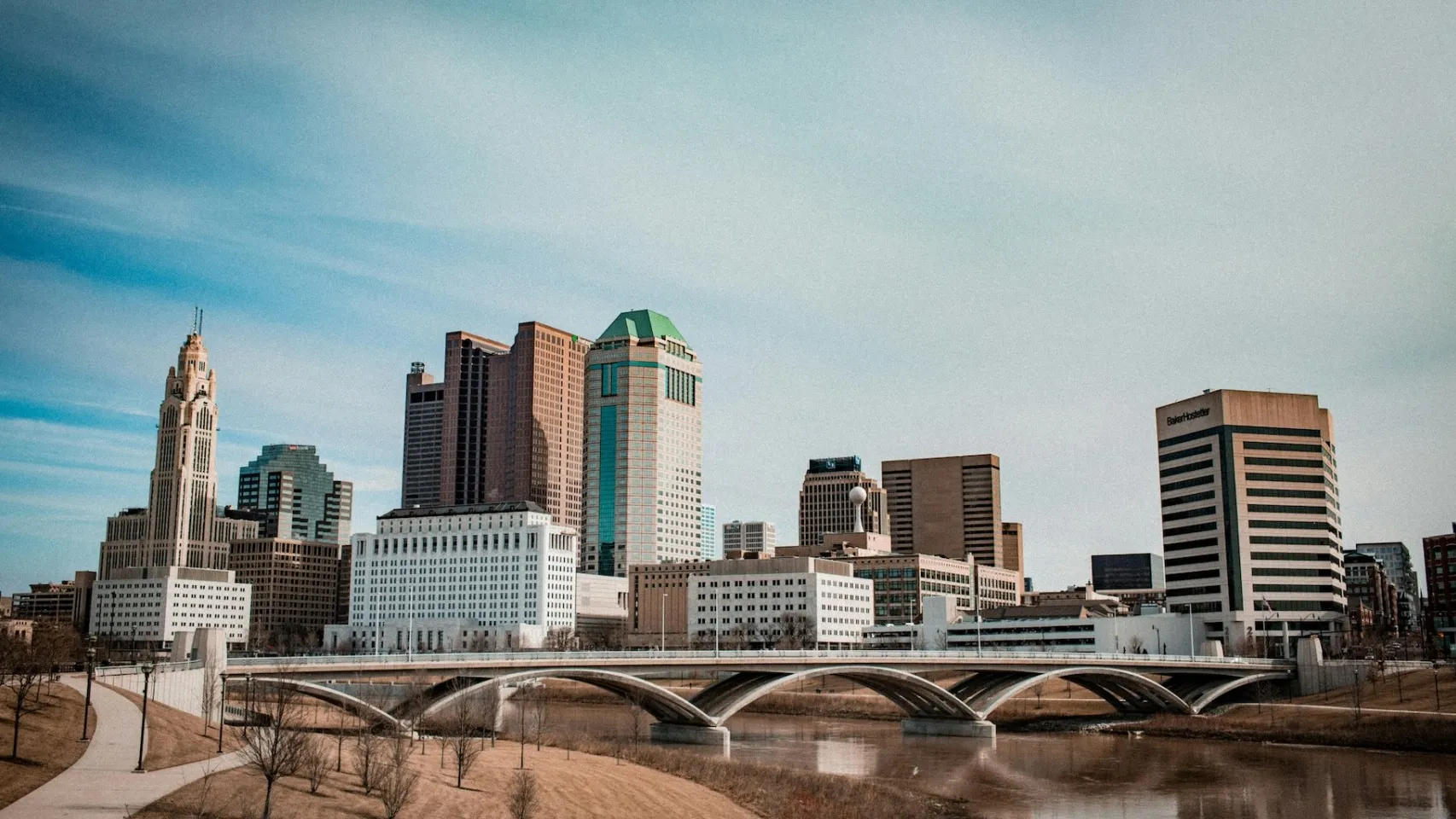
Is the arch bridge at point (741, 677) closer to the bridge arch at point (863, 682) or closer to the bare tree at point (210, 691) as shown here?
the bridge arch at point (863, 682)

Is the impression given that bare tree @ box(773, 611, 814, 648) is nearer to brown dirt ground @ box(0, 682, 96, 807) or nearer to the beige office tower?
the beige office tower

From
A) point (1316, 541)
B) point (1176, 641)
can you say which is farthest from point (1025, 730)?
point (1316, 541)

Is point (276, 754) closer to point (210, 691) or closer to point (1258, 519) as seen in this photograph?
point (210, 691)

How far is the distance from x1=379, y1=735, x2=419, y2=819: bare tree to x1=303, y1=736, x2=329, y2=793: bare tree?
2.14 meters

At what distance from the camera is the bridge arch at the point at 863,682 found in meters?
94.0

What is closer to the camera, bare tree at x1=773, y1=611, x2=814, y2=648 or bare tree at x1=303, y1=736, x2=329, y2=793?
bare tree at x1=303, y1=736, x2=329, y2=793

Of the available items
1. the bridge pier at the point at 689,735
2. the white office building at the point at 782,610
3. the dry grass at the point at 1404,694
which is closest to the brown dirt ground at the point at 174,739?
the bridge pier at the point at 689,735

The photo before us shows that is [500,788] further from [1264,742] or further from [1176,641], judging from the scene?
[1176,641]

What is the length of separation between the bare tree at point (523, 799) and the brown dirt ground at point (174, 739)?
11.6 meters

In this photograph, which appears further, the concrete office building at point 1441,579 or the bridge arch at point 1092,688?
the concrete office building at point 1441,579

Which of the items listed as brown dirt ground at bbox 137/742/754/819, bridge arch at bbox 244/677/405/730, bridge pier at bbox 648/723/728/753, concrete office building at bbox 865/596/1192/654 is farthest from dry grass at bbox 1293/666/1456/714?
bridge arch at bbox 244/677/405/730

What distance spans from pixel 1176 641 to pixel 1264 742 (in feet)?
216

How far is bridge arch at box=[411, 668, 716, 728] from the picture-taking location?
3016 inches

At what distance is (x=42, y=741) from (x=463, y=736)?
1573cm
